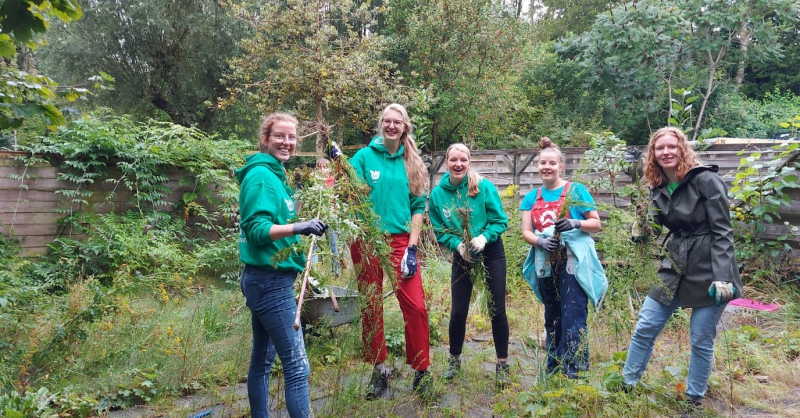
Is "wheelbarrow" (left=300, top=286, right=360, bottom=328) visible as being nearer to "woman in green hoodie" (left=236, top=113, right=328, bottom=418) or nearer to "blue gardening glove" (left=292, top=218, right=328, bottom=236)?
"woman in green hoodie" (left=236, top=113, right=328, bottom=418)

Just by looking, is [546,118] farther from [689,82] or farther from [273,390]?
[273,390]

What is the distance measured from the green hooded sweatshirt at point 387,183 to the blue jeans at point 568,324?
3.55ft

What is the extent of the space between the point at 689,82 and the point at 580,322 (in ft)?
34.7

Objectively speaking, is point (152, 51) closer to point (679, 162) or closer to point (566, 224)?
point (566, 224)

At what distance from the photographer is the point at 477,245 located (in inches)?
131

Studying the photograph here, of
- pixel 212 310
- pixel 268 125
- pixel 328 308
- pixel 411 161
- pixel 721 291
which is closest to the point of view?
pixel 268 125

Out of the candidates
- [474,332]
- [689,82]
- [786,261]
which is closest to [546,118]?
[689,82]

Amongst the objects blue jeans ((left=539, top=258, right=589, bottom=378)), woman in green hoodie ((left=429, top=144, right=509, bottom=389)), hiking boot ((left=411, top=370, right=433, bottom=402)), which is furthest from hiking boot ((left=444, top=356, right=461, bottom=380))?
blue jeans ((left=539, top=258, right=589, bottom=378))

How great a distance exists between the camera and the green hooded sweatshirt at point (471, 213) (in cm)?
349

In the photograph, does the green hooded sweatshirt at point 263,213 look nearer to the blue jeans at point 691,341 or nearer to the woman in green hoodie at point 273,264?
the woman in green hoodie at point 273,264

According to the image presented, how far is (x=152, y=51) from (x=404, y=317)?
1344 cm

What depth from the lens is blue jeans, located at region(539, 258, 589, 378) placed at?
10.3ft

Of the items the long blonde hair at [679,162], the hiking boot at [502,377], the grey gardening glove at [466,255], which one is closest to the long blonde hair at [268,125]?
the grey gardening glove at [466,255]

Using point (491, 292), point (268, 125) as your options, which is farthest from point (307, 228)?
point (491, 292)
